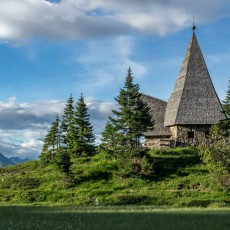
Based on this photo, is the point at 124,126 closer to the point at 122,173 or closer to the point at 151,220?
the point at 122,173

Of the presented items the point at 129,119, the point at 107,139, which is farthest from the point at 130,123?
the point at 107,139

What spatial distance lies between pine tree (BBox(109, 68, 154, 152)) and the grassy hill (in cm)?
300

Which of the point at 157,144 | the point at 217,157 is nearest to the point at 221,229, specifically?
the point at 217,157

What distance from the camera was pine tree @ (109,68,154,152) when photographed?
4841cm

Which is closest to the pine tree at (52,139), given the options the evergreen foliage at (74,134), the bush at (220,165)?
the evergreen foliage at (74,134)

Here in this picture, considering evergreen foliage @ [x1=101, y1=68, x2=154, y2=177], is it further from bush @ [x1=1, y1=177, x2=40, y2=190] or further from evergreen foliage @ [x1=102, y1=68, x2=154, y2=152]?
bush @ [x1=1, y1=177, x2=40, y2=190]

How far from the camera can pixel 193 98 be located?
187ft

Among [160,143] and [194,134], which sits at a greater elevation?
[194,134]

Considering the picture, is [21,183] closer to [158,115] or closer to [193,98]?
[158,115]

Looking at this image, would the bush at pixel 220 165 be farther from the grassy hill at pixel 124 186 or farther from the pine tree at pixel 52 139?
the pine tree at pixel 52 139

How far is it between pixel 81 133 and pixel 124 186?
20.0m

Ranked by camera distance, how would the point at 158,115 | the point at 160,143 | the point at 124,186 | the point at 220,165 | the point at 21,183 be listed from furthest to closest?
the point at 158,115 → the point at 160,143 → the point at 21,183 → the point at 124,186 → the point at 220,165

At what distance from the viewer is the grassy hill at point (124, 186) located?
3650 cm

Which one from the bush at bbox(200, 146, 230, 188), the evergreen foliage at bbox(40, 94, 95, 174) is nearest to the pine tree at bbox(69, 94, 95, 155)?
the evergreen foliage at bbox(40, 94, 95, 174)
